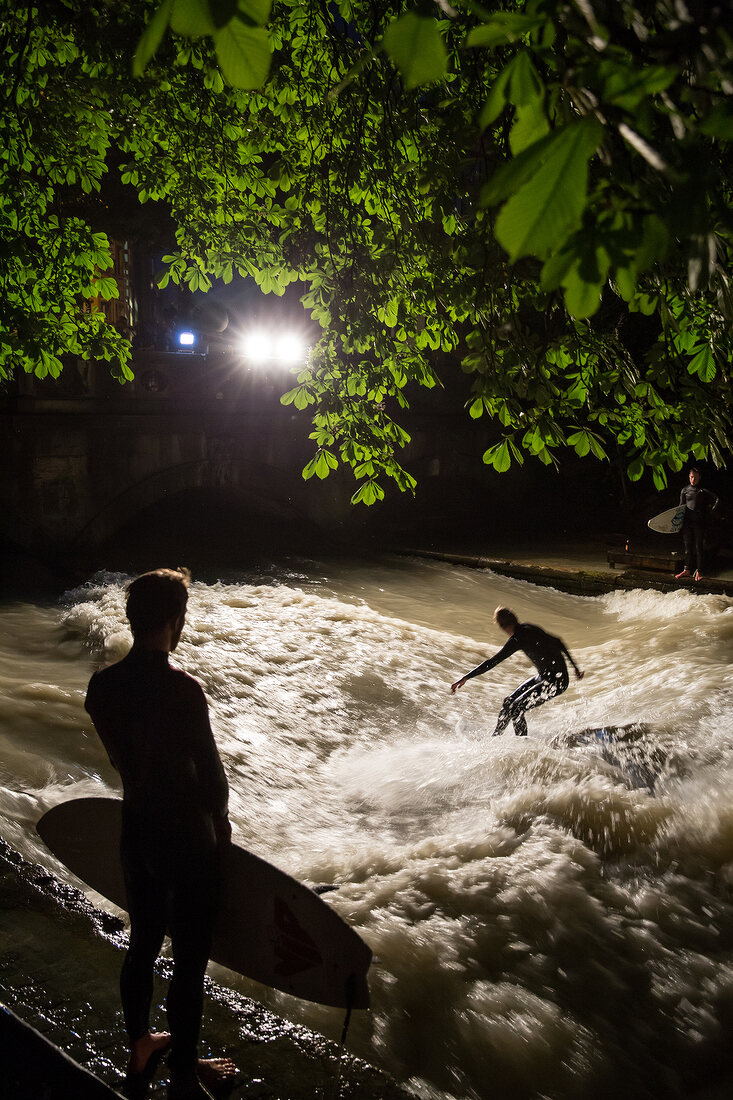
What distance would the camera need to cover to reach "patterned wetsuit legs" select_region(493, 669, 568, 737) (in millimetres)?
7426

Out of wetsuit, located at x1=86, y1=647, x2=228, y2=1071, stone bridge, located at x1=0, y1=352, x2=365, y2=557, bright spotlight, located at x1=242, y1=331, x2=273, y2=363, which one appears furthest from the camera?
bright spotlight, located at x1=242, y1=331, x2=273, y2=363

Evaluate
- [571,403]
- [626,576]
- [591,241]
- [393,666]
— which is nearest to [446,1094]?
A: [591,241]

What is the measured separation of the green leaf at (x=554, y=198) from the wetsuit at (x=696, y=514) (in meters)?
13.3

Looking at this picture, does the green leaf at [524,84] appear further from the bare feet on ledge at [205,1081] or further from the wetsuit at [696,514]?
the wetsuit at [696,514]

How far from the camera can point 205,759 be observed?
2297mm

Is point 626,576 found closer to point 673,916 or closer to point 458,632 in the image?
point 458,632

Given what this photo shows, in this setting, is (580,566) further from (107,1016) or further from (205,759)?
(205,759)

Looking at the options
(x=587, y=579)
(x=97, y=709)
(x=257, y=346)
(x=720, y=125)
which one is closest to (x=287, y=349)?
(x=257, y=346)

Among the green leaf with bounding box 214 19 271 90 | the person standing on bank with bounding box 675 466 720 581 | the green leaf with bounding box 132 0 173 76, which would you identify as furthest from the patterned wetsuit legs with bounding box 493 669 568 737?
the person standing on bank with bounding box 675 466 720 581

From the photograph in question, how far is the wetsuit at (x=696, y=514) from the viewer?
13.5 meters

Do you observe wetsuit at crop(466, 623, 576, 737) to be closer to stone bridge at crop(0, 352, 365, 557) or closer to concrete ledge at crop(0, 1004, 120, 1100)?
concrete ledge at crop(0, 1004, 120, 1100)

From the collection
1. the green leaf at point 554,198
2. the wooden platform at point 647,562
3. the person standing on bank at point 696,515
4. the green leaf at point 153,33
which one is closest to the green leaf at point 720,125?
A: the green leaf at point 554,198

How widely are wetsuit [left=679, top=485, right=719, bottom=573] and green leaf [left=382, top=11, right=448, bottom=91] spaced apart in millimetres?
13308

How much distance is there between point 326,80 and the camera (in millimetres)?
5332
